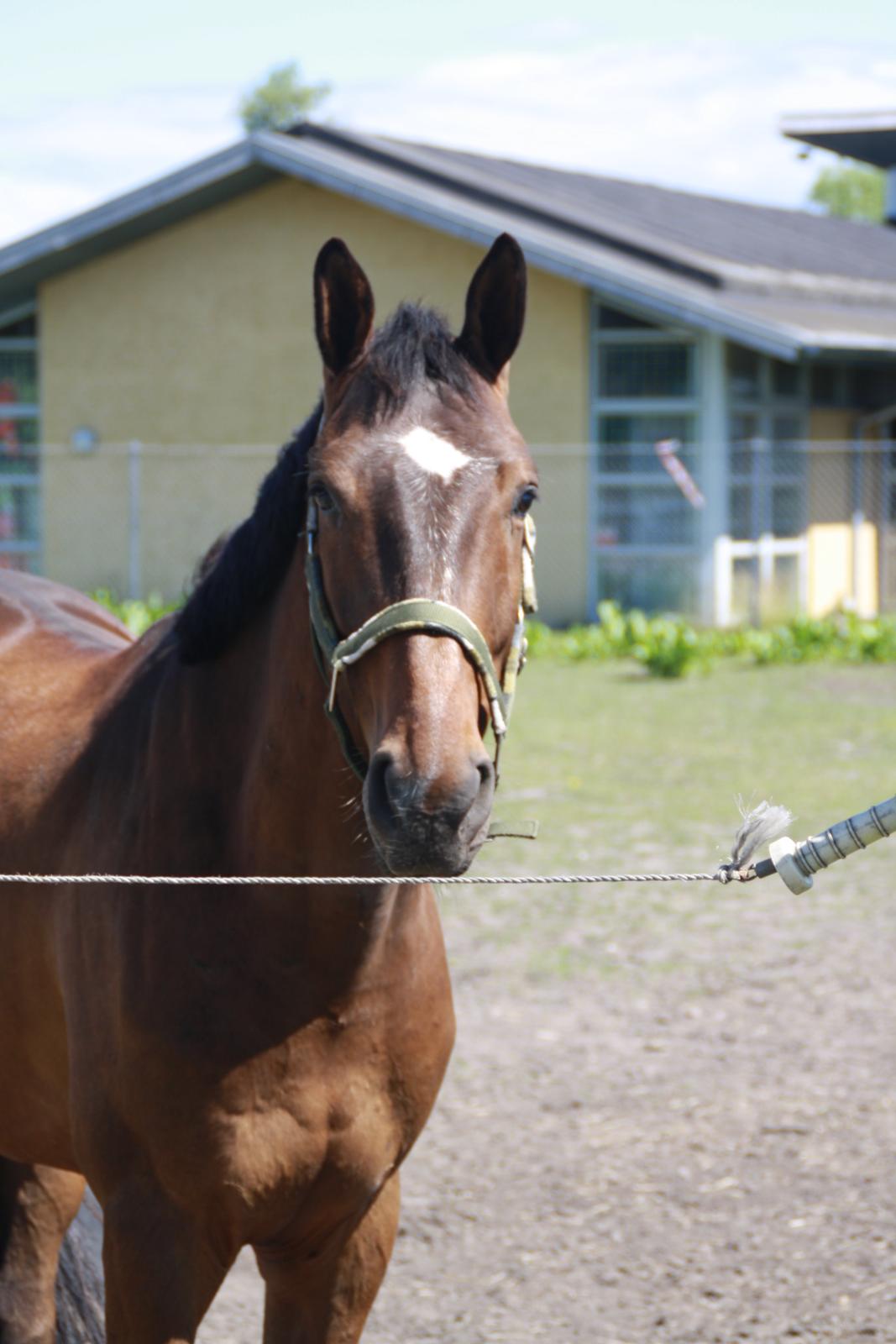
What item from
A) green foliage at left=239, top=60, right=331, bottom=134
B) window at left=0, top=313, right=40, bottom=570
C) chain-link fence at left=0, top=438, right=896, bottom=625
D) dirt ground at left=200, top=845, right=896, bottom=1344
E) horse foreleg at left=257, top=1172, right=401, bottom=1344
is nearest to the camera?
horse foreleg at left=257, top=1172, right=401, bottom=1344

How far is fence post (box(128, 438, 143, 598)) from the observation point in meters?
19.4

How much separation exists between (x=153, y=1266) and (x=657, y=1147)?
2.71m

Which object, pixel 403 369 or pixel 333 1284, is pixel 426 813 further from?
pixel 333 1284

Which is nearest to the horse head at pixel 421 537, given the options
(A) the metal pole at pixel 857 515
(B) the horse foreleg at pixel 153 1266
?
(B) the horse foreleg at pixel 153 1266

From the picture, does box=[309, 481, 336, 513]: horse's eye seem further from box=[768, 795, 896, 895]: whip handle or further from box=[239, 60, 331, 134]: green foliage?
box=[239, 60, 331, 134]: green foliage

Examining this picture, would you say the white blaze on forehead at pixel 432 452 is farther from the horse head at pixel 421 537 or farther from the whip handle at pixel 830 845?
the whip handle at pixel 830 845

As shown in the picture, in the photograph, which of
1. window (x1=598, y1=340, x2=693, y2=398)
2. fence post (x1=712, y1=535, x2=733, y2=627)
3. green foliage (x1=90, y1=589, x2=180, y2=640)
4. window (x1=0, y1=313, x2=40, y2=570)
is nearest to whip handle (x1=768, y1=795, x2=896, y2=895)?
green foliage (x1=90, y1=589, x2=180, y2=640)

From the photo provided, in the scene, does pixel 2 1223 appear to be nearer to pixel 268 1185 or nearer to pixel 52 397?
pixel 268 1185

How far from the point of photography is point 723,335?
1911cm

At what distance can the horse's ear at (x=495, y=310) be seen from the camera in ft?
8.57

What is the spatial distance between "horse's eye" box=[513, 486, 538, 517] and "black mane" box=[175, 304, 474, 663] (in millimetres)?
182

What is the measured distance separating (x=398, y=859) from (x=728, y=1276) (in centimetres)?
252

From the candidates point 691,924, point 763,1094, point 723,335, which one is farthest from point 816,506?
point 763,1094

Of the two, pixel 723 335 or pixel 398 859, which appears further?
pixel 723 335
